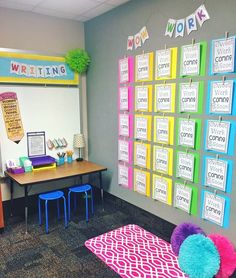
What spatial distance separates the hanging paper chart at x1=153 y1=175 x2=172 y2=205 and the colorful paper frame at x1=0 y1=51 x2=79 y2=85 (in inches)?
70.5

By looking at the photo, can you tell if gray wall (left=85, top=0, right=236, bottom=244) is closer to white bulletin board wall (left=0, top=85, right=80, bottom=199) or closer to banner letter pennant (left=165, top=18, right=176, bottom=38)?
banner letter pennant (left=165, top=18, right=176, bottom=38)

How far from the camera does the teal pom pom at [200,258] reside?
5.83ft

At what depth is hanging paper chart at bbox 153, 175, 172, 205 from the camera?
267cm

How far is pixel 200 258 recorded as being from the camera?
1.80 metres

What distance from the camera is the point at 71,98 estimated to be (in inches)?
142

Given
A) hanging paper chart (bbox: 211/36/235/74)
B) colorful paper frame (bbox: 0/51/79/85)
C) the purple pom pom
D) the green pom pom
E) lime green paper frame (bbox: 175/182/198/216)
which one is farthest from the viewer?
the green pom pom

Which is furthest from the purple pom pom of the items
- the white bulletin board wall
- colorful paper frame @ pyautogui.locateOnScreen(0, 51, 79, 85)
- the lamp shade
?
colorful paper frame @ pyautogui.locateOnScreen(0, 51, 79, 85)

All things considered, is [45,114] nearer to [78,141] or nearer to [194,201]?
[78,141]

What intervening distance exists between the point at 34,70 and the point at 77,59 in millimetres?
580

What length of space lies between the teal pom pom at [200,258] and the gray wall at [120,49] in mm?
474

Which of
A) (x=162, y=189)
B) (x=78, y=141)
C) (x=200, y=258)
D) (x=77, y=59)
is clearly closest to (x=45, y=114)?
(x=78, y=141)

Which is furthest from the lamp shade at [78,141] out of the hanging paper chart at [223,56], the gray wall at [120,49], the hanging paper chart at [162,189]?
the hanging paper chart at [223,56]

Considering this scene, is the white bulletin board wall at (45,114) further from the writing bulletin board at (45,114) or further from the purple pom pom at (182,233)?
the purple pom pom at (182,233)

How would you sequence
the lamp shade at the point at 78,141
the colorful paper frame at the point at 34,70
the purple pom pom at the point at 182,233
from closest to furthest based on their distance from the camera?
the purple pom pom at the point at 182,233
the colorful paper frame at the point at 34,70
the lamp shade at the point at 78,141
